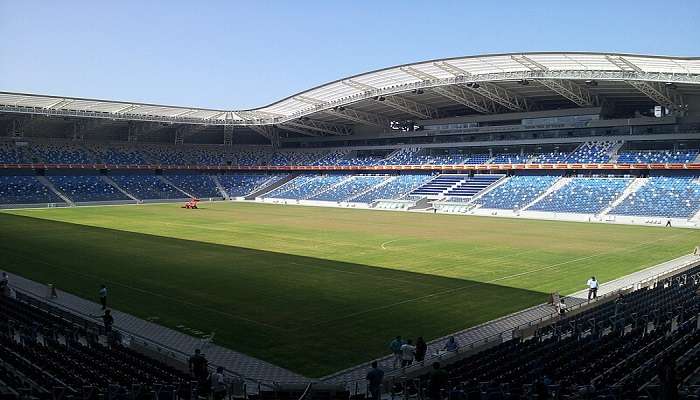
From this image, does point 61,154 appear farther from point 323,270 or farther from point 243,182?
point 323,270

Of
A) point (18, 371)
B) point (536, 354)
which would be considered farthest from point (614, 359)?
point (18, 371)

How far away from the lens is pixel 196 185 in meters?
95.4

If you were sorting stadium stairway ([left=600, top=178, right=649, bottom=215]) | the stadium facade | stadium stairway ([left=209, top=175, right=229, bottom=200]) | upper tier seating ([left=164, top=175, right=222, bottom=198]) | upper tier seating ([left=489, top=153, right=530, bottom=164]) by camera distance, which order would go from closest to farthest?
stadium stairway ([left=600, top=178, right=649, bottom=215]), the stadium facade, upper tier seating ([left=489, top=153, right=530, bottom=164]), upper tier seating ([left=164, top=175, right=222, bottom=198]), stadium stairway ([left=209, top=175, right=229, bottom=200])

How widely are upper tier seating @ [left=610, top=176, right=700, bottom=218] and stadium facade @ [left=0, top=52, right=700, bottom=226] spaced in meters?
0.19

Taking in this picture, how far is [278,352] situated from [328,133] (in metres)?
86.0

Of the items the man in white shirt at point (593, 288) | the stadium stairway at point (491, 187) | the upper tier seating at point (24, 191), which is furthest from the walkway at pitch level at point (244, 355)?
the upper tier seating at point (24, 191)

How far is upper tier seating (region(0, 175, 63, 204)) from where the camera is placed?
243 feet

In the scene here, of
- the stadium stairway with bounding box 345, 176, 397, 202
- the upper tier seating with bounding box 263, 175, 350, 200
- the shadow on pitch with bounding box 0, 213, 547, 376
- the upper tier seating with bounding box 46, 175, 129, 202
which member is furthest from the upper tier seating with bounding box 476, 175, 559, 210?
the upper tier seating with bounding box 46, 175, 129, 202

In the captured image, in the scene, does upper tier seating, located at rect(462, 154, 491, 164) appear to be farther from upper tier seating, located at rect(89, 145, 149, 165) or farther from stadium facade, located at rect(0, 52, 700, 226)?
upper tier seating, located at rect(89, 145, 149, 165)

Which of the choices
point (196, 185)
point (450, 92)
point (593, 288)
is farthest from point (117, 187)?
point (593, 288)

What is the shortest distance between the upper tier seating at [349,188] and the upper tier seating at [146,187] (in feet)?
72.0

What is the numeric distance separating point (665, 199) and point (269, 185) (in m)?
61.7

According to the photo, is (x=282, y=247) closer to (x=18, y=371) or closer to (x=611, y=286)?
(x=611, y=286)

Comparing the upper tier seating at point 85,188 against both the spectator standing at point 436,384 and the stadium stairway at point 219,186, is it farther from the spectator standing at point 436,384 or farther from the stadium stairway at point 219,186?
the spectator standing at point 436,384
